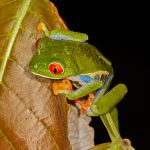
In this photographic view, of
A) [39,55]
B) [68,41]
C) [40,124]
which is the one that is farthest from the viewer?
[68,41]

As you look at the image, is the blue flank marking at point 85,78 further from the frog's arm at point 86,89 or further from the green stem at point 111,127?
the green stem at point 111,127

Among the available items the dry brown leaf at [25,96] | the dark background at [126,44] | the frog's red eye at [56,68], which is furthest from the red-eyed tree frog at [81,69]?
the dark background at [126,44]

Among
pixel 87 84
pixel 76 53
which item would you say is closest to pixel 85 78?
pixel 87 84

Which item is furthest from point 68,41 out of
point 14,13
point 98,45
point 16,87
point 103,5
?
point 103,5

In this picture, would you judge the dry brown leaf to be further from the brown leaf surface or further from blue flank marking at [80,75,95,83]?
blue flank marking at [80,75,95,83]

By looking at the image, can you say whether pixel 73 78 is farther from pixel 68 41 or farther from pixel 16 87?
pixel 16 87

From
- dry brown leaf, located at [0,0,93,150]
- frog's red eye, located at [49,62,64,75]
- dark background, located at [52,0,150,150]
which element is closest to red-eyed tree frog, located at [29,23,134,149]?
frog's red eye, located at [49,62,64,75]

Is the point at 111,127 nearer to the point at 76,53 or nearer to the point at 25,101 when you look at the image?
the point at 76,53

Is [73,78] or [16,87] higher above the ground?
[16,87]
